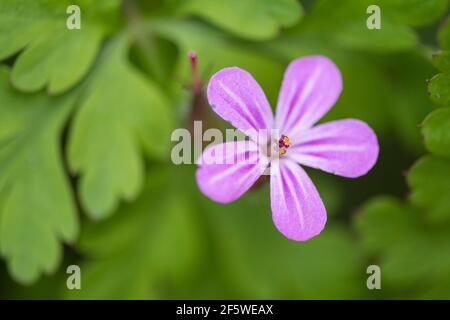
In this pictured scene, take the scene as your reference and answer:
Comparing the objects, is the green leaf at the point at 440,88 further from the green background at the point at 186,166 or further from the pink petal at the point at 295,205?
the pink petal at the point at 295,205

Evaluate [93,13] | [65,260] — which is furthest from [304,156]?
[65,260]

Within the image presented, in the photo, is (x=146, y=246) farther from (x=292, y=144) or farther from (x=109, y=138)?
(x=292, y=144)

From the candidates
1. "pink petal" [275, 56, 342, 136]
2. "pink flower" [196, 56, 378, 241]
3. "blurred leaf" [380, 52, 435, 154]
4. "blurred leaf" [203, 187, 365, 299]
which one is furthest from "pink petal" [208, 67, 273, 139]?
"blurred leaf" [380, 52, 435, 154]

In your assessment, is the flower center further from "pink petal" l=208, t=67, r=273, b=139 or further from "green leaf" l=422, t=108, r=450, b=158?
"green leaf" l=422, t=108, r=450, b=158

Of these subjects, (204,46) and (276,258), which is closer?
(204,46)

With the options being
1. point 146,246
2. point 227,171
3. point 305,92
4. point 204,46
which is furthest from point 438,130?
point 146,246

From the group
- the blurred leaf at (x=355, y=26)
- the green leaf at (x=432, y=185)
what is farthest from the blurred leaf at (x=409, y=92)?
the green leaf at (x=432, y=185)
